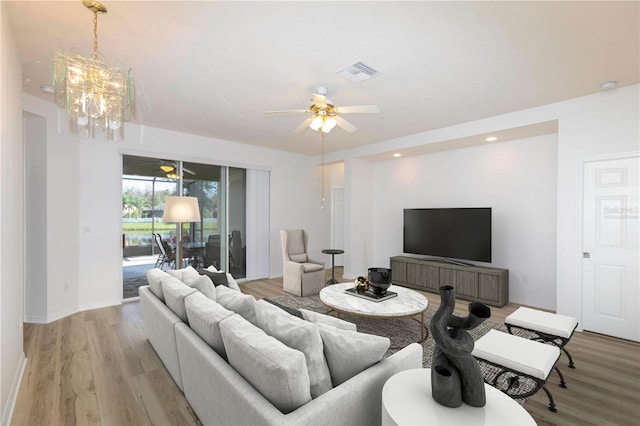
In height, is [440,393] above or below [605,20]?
below

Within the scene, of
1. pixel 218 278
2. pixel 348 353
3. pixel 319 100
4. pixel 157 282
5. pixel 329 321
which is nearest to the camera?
pixel 348 353

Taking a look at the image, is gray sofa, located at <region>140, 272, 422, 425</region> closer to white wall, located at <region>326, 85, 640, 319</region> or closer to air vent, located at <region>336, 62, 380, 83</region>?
air vent, located at <region>336, 62, 380, 83</region>

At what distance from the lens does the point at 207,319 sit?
1.84m

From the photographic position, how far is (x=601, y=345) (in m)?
3.21

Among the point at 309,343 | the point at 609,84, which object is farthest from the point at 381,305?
the point at 609,84

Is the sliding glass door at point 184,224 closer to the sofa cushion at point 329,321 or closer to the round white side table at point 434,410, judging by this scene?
the sofa cushion at point 329,321

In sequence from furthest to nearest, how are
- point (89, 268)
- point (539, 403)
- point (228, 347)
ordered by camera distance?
point (89, 268) < point (539, 403) < point (228, 347)

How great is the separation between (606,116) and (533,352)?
3.01 metres

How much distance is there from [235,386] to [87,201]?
4165mm

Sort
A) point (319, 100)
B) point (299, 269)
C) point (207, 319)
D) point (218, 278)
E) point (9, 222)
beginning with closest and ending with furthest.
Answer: point (207, 319), point (9, 222), point (319, 100), point (218, 278), point (299, 269)

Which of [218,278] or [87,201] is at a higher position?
[87,201]

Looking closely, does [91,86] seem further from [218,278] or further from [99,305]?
[99,305]

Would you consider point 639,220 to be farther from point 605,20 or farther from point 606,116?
point 605,20

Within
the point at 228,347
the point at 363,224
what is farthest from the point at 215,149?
the point at 228,347
